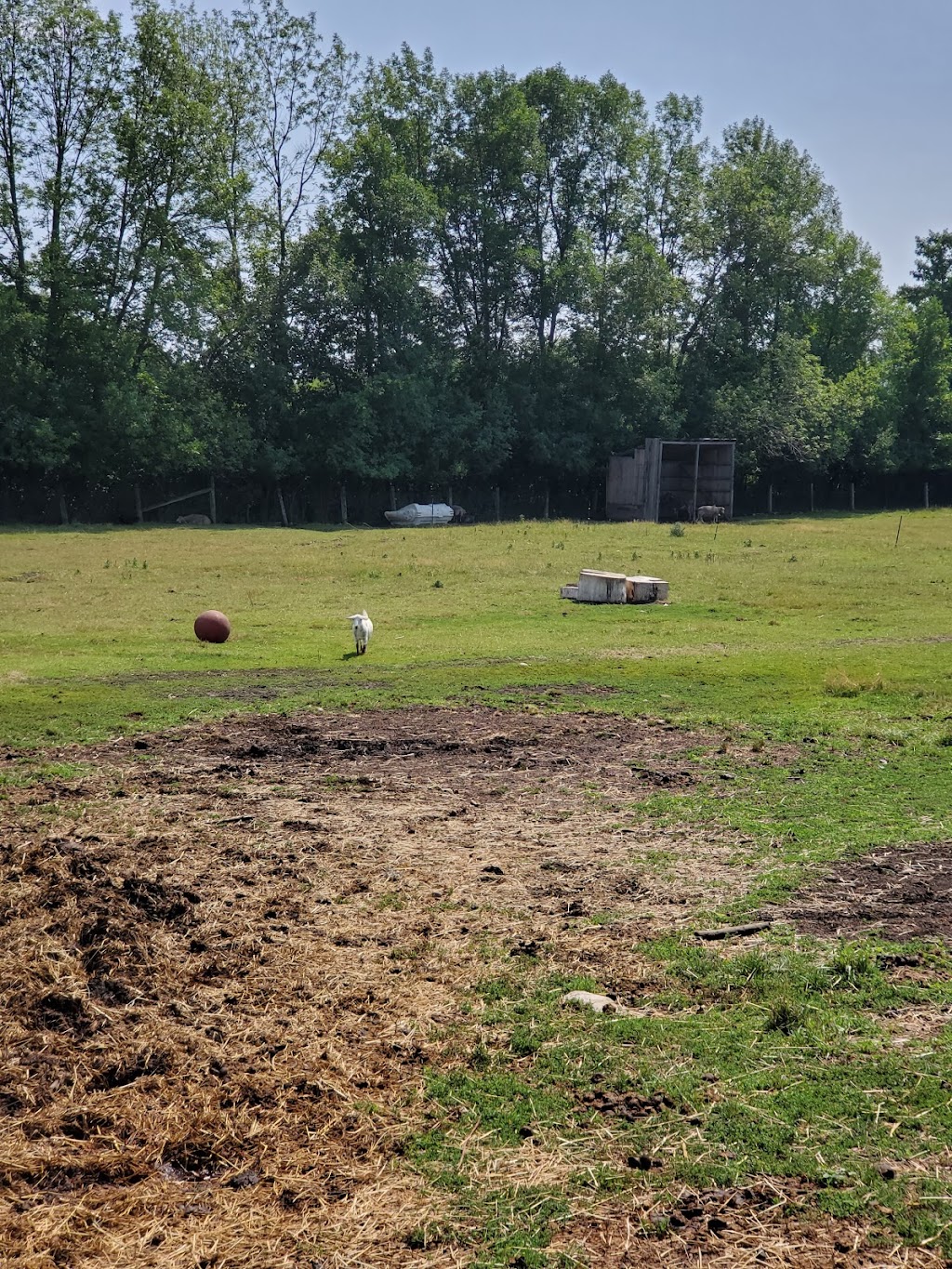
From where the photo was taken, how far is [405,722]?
12.1 meters

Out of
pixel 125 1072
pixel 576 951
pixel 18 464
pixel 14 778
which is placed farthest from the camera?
pixel 18 464

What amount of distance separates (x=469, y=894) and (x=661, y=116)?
2605 inches

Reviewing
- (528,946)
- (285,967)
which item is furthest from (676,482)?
(285,967)

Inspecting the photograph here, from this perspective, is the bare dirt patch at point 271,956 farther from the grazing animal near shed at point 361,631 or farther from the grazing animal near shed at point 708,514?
the grazing animal near shed at point 708,514

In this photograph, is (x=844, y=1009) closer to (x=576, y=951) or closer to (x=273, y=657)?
(x=576, y=951)

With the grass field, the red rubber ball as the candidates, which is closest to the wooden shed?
the red rubber ball

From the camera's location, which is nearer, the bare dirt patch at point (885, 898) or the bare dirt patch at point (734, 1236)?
the bare dirt patch at point (734, 1236)

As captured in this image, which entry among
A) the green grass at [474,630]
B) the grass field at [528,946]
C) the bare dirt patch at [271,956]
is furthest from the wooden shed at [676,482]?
the bare dirt patch at [271,956]

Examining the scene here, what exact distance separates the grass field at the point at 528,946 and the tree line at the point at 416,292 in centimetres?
3306

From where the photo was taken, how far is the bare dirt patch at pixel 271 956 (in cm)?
409

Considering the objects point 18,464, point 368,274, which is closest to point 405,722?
point 18,464

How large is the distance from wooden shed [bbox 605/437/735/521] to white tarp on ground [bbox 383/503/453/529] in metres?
7.55

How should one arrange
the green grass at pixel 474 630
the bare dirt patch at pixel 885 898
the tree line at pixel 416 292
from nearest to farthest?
the bare dirt patch at pixel 885 898 < the green grass at pixel 474 630 < the tree line at pixel 416 292

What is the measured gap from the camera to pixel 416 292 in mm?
52375
